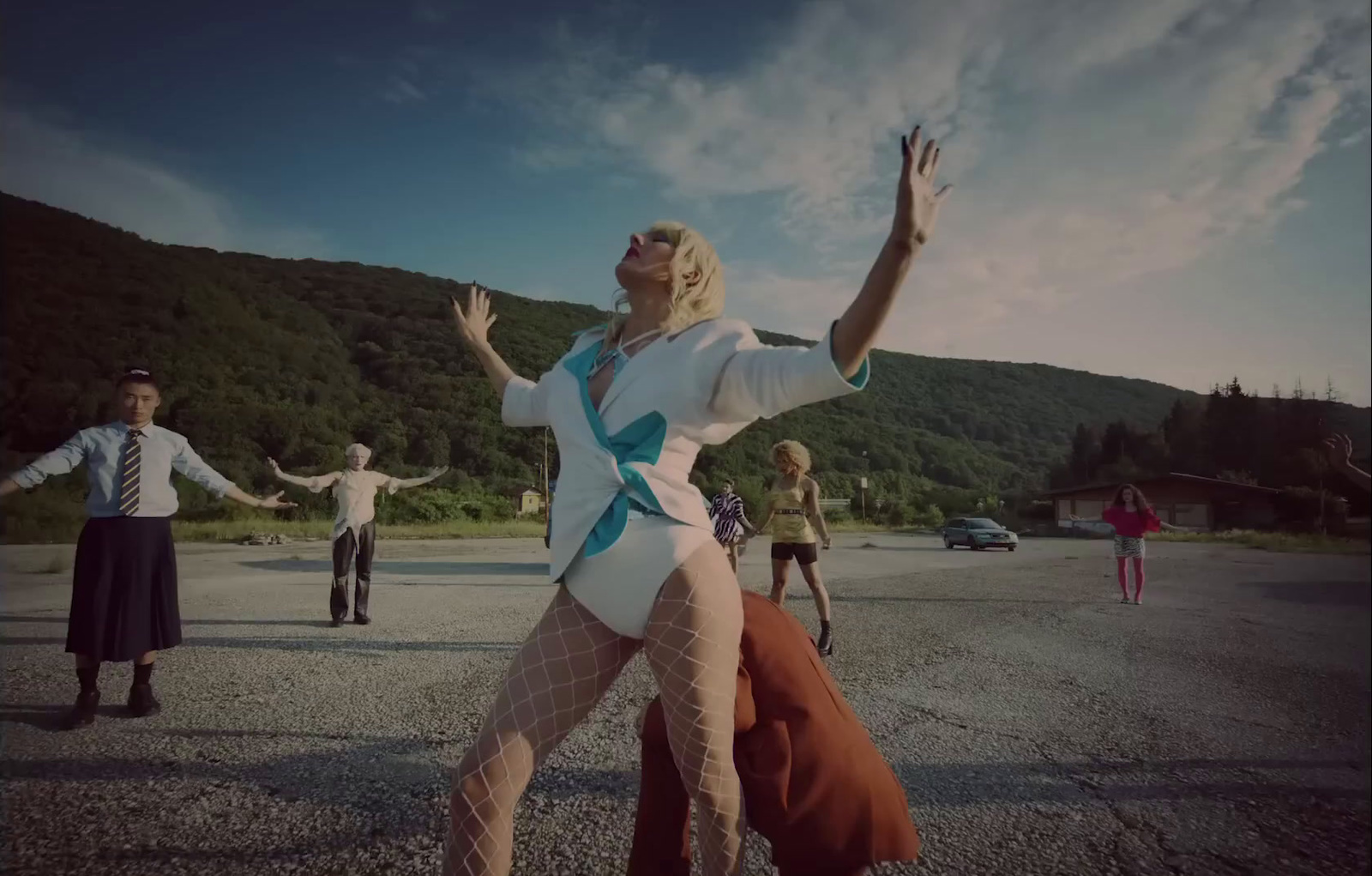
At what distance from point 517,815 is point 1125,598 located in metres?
9.41

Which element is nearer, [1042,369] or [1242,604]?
[1242,604]

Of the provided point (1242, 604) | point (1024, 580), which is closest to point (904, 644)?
point (1242, 604)

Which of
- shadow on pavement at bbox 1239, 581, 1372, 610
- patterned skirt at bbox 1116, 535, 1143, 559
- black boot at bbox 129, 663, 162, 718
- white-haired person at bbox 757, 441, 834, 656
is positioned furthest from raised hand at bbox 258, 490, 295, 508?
shadow on pavement at bbox 1239, 581, 1372, 610

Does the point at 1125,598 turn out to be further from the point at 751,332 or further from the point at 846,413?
the point at 846,413

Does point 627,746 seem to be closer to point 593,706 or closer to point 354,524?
point 593,706

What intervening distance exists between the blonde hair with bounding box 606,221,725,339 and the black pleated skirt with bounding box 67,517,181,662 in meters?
3.52

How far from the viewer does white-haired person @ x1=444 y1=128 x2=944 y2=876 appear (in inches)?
47.5

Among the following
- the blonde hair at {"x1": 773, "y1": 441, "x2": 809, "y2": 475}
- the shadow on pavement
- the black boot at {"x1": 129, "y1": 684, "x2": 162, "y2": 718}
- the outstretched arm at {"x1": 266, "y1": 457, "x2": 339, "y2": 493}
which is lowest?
the shadow on pavement

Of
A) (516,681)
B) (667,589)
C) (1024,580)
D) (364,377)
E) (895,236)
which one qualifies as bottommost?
(1024,580)

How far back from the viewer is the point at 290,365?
32781 millimetres

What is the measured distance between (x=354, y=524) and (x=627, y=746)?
15.2 feet

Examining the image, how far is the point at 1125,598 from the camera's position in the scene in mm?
8789

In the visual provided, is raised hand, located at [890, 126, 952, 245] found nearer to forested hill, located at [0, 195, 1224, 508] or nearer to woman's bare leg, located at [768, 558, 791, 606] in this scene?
forested hill, located at [0, 195, 1224, 508]

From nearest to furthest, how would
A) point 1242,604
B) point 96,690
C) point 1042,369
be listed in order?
point 96,690, point 1242,604, point 1042,369
